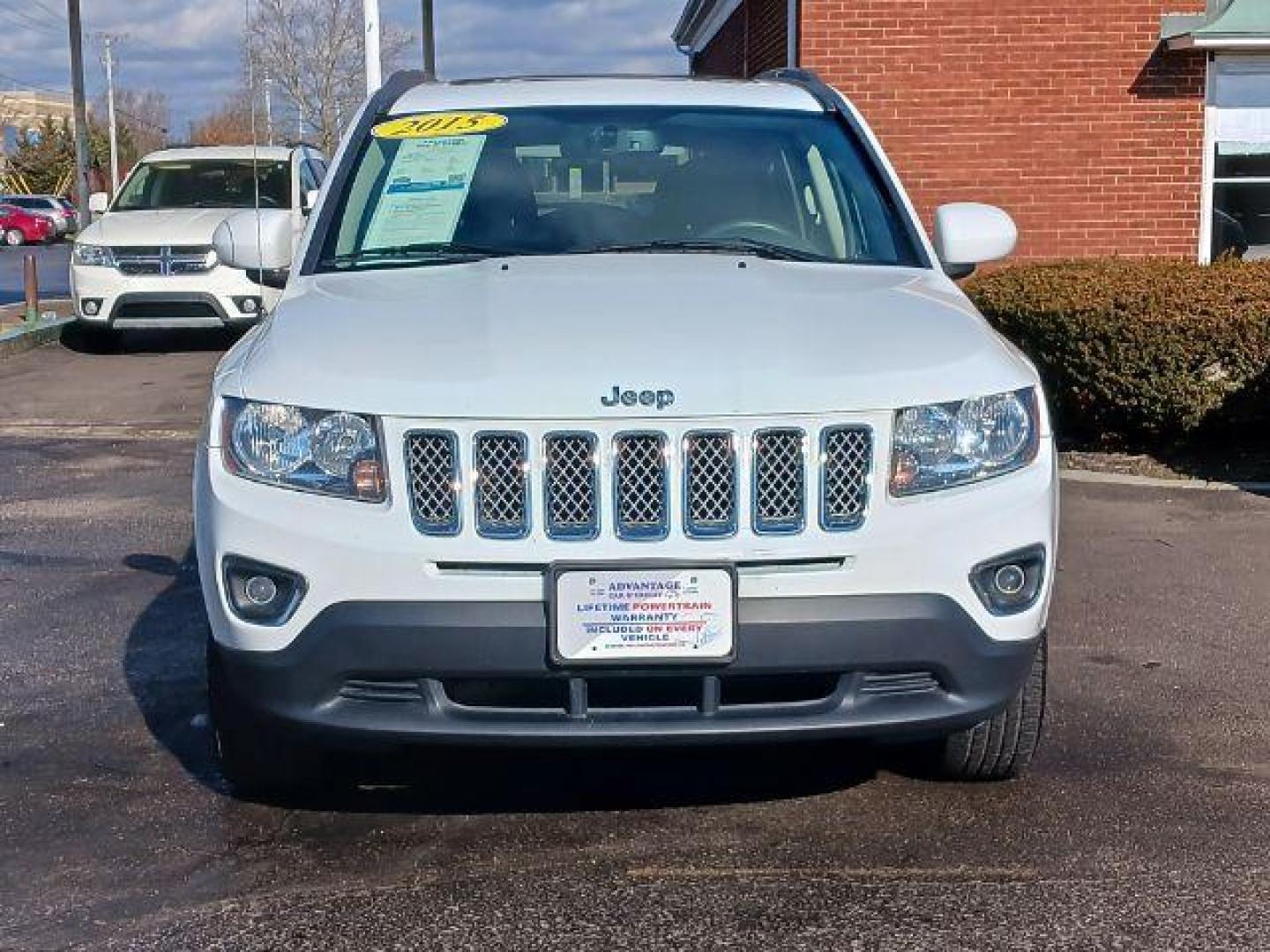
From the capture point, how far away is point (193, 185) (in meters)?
16.0

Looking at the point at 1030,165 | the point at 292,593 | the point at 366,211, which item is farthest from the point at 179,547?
the point at 1030,165

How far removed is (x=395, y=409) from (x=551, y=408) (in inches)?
12.6

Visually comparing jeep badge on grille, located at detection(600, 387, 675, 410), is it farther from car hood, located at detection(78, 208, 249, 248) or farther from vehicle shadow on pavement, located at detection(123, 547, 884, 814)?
car hood, located at detection(78, 208, 249, 248)

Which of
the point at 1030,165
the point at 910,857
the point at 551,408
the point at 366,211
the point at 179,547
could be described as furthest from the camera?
the point at 1030,165

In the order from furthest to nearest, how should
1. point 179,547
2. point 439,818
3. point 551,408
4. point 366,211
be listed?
point 179,547, point 366,211, point 439,818, point 551,408

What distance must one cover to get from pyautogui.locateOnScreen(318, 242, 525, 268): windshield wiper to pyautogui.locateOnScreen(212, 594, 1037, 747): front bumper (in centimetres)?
139

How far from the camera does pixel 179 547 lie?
24.9 ft

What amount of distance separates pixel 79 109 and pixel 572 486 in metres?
24.4

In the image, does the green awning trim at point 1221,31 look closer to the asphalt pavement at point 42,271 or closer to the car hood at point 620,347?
the car hood at point 620,347

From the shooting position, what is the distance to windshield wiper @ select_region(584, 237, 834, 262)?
482 cm

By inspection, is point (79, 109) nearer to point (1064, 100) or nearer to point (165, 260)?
point (165, 260)

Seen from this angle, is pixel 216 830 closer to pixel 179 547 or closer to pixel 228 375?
pixel 228 375

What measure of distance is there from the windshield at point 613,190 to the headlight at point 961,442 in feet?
3.69

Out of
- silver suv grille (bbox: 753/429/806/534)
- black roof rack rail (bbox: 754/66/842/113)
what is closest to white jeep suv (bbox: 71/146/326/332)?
black roof rack rail (bbox: 754/66/842/113)
